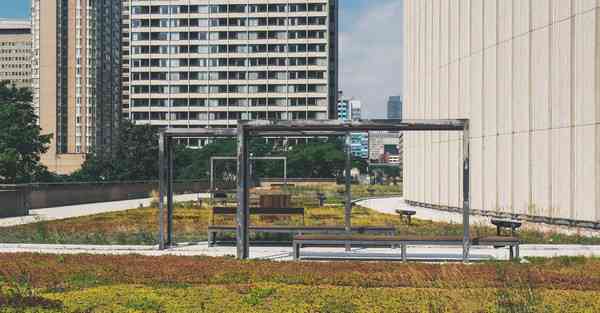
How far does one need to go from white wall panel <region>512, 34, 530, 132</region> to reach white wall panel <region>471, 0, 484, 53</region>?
3.78 m

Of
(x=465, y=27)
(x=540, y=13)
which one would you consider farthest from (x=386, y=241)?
(x=465, y=27)

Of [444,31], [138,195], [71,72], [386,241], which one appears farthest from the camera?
[71,72]

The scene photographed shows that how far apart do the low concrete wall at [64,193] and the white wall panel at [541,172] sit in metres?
22.2

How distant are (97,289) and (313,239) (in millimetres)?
5088

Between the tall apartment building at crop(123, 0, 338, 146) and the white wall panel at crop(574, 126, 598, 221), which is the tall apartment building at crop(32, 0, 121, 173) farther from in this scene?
the white wall panel at crop(574, 126, 598, 221)

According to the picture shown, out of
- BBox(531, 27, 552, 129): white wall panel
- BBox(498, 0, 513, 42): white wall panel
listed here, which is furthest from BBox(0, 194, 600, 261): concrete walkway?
BBox(498, 0, 513, 42): white wall panel

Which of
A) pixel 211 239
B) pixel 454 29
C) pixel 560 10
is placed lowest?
pixel 211 239

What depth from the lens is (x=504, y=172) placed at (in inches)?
1177

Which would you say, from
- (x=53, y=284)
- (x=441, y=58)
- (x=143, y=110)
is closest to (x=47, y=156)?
(x=143, y=110)

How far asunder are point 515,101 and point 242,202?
19.1m

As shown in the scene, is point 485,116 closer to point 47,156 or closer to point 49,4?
point 47,156

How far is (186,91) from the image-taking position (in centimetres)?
13625

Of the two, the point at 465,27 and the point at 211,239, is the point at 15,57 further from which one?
the point at 211,239

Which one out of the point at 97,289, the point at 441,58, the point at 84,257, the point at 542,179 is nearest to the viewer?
the point at 97,289
